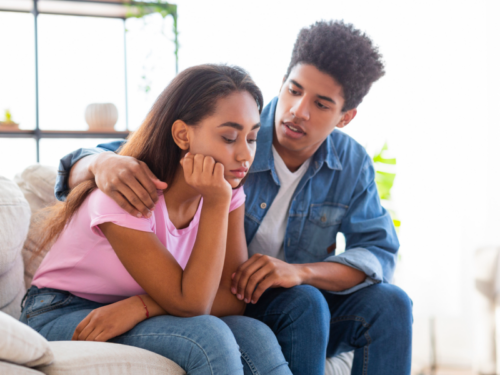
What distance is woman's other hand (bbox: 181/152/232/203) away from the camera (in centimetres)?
107

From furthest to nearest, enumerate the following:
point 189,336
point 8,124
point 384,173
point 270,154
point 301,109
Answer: point 384,173 < point 8,124 < point 270,154 < point 301,109 < point 189,336

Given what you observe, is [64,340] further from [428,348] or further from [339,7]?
[339,7]

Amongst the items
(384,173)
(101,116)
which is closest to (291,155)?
(384,173)

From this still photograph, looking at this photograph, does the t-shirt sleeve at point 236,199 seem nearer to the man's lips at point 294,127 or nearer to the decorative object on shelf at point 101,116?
the man's lips at point 294,127

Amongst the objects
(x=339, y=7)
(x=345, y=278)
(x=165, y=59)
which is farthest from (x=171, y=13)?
(x=345, y=278)

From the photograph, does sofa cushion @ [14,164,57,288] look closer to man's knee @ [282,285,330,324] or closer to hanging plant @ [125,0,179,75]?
man's knee @ [282,285,330,324]

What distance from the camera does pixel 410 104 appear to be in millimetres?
2984

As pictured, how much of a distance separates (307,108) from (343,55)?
211mm

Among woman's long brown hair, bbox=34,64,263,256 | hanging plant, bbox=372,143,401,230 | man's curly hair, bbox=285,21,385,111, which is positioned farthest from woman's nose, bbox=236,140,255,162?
hanging plant, bbox=372,143,401,230

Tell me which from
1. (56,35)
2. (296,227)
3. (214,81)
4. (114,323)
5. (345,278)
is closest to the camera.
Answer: (114,323)

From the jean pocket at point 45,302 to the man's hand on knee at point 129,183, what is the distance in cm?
28

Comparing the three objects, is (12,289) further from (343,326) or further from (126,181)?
(343,326)

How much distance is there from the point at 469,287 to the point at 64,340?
8.44 ft

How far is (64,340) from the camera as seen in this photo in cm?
101
